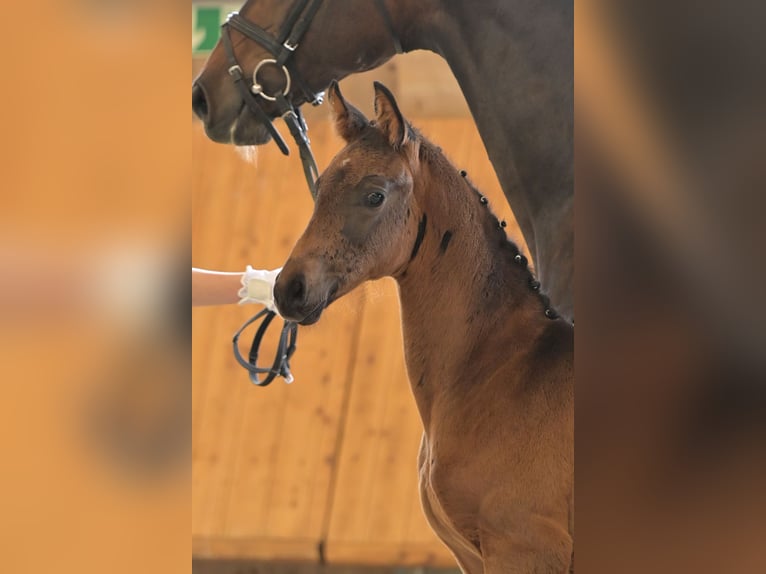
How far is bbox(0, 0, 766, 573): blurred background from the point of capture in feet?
1.03

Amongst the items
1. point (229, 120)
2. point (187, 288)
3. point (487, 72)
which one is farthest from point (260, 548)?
point (187, 288)

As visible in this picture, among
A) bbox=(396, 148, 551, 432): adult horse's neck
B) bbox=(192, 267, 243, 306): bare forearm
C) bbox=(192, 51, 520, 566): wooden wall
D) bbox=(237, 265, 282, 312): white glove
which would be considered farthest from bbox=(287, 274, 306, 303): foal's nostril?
bbox=(192, 51, 520, 566): wooden wall

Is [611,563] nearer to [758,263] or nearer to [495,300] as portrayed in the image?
[758,263]

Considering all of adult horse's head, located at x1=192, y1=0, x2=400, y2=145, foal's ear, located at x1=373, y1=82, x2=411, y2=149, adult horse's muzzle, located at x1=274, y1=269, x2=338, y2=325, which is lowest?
adult horse's muzzle, located at x1=274, y1=269, x2=338, y2=325

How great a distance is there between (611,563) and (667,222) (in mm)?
144

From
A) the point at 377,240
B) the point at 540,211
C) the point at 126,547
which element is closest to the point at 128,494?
the point at 126,547

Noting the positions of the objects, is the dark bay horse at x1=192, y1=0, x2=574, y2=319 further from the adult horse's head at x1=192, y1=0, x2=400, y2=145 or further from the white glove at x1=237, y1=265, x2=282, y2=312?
the white glove at x1=237, y1=265, x2=282, y2=312

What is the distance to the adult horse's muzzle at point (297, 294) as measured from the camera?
0.78 metres

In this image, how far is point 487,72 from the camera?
95cm

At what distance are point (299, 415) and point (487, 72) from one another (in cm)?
178

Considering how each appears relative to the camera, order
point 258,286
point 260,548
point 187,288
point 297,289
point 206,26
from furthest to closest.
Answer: point 260,548
point 206,26
point 258,286
point 297,289
point 187,288

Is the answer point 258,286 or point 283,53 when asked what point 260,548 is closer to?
point 258,286

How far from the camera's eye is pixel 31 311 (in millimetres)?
309

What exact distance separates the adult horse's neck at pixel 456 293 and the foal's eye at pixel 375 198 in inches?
1.8
